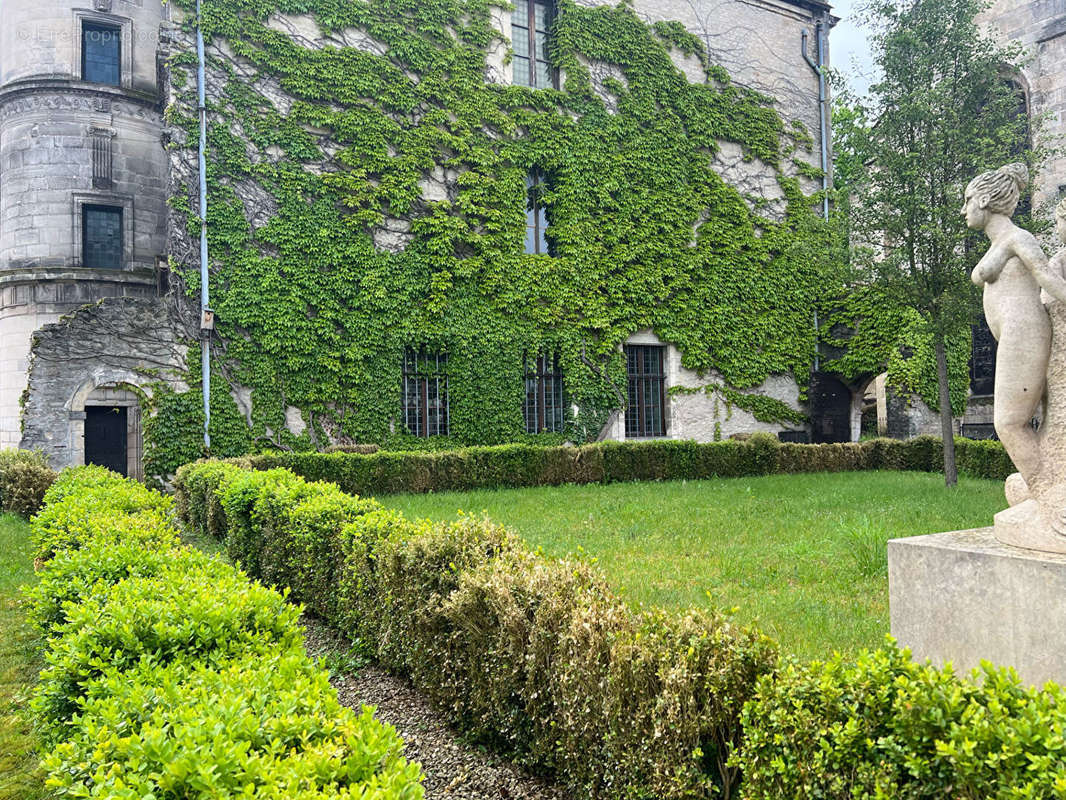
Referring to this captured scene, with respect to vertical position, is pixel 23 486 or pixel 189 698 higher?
pixel 189 698

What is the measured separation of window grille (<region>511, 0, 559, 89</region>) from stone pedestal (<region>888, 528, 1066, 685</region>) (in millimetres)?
17624

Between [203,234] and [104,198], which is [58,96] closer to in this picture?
[104,198]

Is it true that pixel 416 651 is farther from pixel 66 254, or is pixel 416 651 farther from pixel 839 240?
pixel 66 254

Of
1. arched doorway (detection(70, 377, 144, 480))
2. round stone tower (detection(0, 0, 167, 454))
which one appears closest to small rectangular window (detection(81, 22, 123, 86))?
round stone tower (detection(0, 0, 167, 454))

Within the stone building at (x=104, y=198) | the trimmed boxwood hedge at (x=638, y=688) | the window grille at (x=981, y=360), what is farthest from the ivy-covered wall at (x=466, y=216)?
the trimmed boxwood hedge at (x=638, y=688)

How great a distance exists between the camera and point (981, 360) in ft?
65.3

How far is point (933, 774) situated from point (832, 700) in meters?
0.31

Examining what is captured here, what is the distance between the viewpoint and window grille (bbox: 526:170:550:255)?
18.1 meters

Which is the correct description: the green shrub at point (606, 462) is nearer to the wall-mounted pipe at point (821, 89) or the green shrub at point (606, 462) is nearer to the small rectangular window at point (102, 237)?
the small rectangular window at point (102, 237)

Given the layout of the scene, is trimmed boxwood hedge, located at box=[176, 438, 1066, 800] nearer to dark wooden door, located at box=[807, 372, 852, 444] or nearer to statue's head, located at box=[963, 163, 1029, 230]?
statue's head, located at box=[963, 163, 1029, 230]

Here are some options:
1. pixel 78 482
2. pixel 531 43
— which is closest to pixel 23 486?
pixel 78 482

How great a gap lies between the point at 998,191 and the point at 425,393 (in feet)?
43.9

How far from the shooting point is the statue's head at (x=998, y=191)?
3822mm

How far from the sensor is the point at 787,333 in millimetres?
21156
